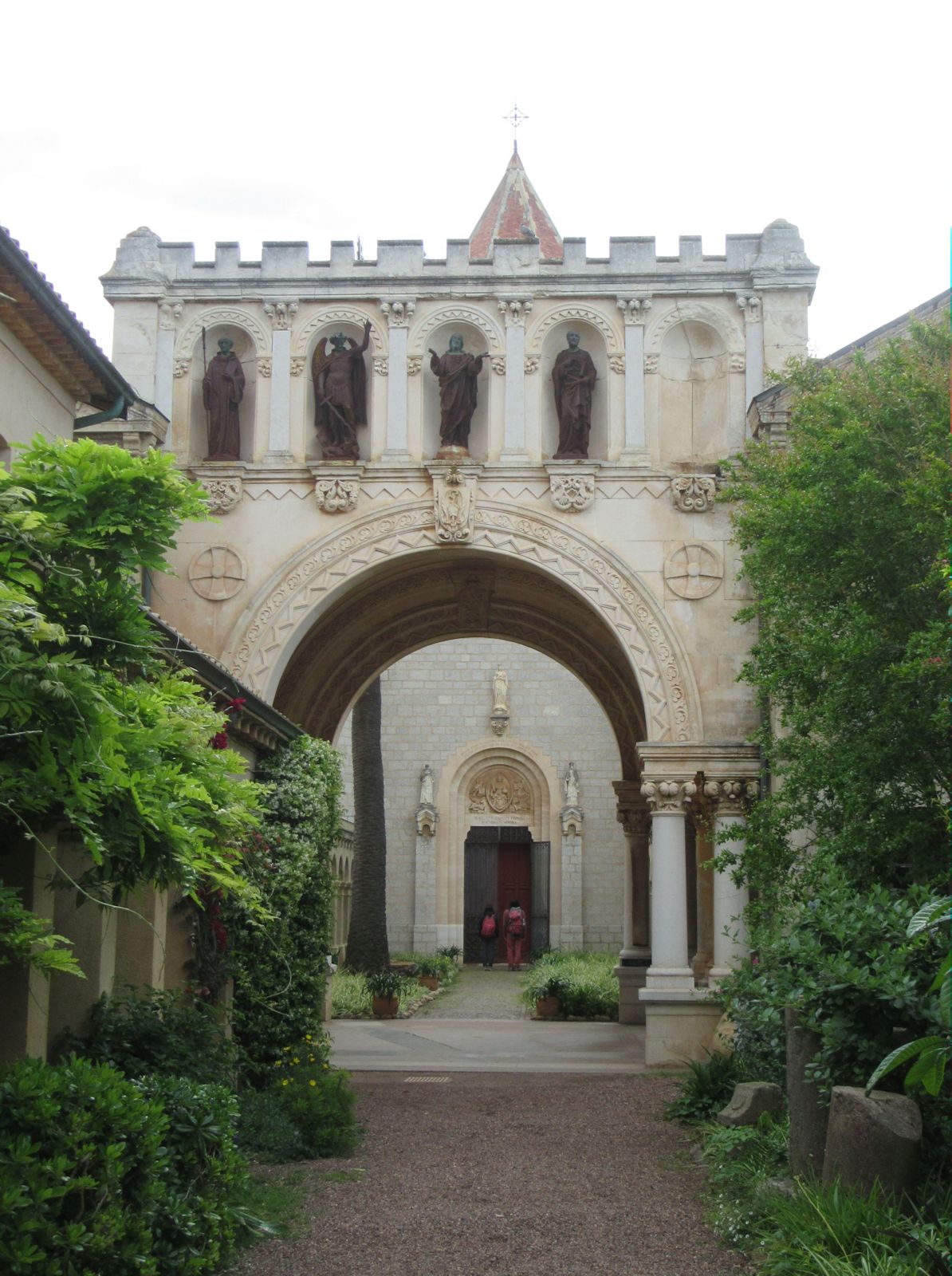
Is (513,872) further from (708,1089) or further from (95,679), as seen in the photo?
(95,679)

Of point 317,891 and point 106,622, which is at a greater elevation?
point 106,622

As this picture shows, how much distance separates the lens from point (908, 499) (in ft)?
36.0

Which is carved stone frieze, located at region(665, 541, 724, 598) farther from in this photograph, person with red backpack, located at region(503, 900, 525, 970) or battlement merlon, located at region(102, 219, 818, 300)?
person with red backpack, located at region(503, 900, 525, 970)

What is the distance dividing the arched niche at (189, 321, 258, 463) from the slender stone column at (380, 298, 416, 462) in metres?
1.76

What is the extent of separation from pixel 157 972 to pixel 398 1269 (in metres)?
4.39

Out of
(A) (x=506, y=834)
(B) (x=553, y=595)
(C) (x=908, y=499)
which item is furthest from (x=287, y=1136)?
(A) (x=506, y=834)

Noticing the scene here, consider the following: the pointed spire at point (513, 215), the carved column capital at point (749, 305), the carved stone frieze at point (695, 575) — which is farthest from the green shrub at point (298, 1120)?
the pointed spire at point (513, 215)

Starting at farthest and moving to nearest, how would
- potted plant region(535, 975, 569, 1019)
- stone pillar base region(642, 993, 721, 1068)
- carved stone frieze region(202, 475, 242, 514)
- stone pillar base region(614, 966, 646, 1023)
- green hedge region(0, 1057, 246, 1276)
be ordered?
potted plant region(535, 975, 569, 1019) < stone pillar base region(614, 966, 646, 1023) < carved stone frieze region(202, 475, 242, 514) < stone pillar base region(642, 993, 721, 1068) < green hedge region(0, 1057, 246, 1276)

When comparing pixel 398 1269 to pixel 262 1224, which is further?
pixel 262 1224

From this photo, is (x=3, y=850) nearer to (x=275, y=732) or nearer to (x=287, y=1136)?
(x=287, y=1136)

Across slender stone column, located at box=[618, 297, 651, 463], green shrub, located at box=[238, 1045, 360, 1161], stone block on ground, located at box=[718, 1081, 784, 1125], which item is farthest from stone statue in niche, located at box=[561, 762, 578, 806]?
stone block on ground, located at box=[718, 1081, 784, 1125]

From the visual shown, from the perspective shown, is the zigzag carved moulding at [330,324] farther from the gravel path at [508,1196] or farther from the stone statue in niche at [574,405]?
the gravel path at [508,1196]

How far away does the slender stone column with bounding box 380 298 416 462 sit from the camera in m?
18.3

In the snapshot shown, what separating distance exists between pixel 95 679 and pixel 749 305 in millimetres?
13582
